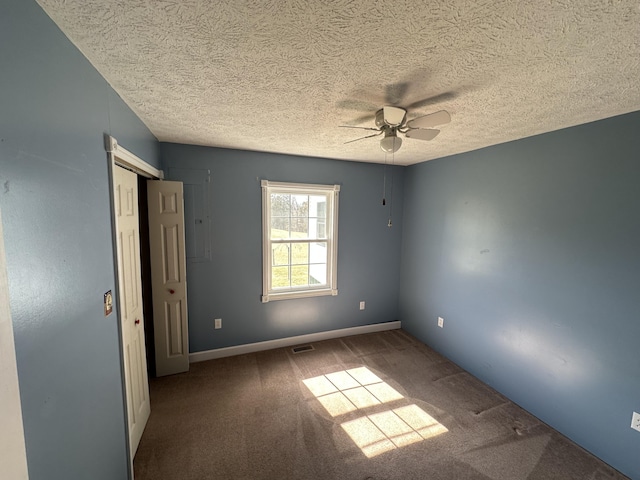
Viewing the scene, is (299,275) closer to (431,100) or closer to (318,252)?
(318,252)

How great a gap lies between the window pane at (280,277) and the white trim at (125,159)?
1638mm

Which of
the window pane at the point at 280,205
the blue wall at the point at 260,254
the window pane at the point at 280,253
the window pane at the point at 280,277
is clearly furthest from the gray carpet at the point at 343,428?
the window pane at the point at 280,205

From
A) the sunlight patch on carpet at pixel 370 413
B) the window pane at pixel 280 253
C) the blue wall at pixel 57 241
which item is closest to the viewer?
the blue wall at pixel 57 241

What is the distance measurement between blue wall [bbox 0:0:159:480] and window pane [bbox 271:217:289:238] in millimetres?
1934

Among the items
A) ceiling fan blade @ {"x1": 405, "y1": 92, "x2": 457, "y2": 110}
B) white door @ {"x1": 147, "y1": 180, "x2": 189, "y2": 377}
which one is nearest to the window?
white door @ {"x1": 147, "y1": 180, "x2": 189, "y2": 377}

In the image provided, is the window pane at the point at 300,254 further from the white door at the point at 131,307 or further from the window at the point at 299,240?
the white door at the point at 131,307

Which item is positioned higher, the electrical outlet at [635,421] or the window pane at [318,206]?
the window pane at [318,206]

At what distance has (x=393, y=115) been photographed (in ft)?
5.43

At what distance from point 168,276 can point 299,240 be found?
1.53m

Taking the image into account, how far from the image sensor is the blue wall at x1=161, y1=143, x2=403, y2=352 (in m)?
2.91

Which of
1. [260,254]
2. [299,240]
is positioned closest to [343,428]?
[260,254]

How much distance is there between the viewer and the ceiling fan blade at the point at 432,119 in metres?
1.46

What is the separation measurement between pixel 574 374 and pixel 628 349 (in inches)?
16.6

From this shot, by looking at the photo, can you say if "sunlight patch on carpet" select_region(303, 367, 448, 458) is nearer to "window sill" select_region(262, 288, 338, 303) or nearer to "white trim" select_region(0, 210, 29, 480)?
"window sill" select_region(262, 288, 338, 303)
